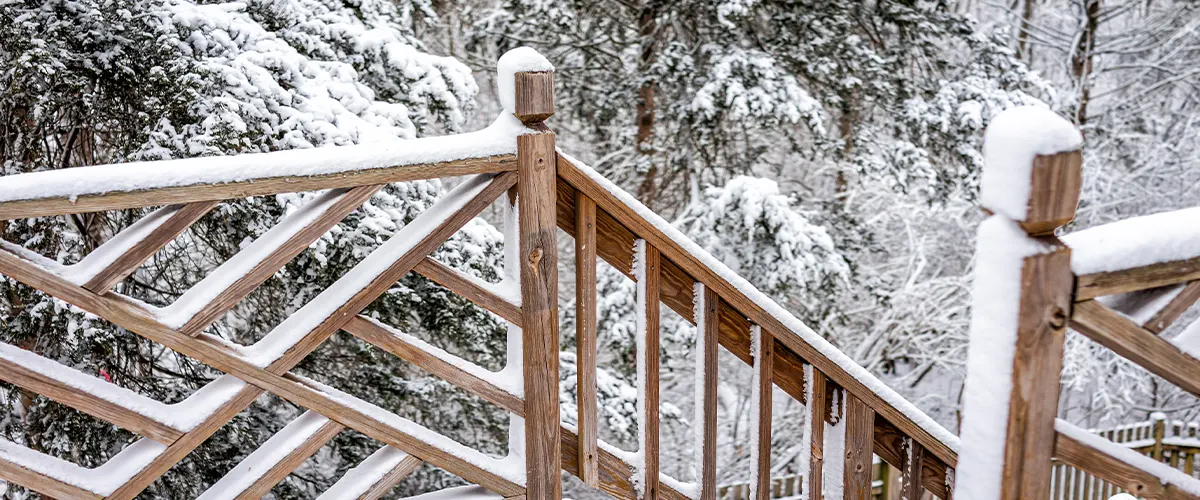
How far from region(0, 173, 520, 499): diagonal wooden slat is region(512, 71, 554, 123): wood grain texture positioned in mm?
126

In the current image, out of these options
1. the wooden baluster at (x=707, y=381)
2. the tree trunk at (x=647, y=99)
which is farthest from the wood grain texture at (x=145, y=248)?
the tree trunk at (x=647, y=99)

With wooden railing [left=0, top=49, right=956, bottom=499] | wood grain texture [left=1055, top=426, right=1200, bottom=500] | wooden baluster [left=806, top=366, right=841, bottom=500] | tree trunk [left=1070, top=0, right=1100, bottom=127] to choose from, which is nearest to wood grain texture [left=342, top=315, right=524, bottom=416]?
wooden railing [left=0, top=49, right=956, bottom=499]

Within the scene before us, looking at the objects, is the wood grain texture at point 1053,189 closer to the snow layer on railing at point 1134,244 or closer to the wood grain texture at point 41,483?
the snow layer on railing at point 1134,244

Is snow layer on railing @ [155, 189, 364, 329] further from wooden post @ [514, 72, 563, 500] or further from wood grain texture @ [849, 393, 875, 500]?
wood grain texture @ [849, 393, 875, 500]

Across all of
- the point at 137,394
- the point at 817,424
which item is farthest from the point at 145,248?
the point at 817,424

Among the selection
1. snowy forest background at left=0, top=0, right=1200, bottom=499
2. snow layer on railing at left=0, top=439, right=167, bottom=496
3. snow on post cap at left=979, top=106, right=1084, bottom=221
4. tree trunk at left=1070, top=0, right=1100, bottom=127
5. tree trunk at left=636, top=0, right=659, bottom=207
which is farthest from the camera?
tree trunk at left=1070, top=0, right=1100, bottom=127

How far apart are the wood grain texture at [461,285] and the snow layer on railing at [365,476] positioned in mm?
368

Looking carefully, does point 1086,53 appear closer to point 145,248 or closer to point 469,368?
point 469,368

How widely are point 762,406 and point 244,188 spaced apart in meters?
1.17

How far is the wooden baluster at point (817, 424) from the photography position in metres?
1.87

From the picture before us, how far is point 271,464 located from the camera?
Answer: 1630 mm

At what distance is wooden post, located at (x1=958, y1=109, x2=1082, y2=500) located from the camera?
1.01m

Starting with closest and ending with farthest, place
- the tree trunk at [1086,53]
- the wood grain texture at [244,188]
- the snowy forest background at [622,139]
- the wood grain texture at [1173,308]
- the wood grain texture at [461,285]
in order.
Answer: the wood grain texture at [1173,308]
the wood grain texture at [244,188]
the wood grain texture at [461,285]
the snowy forest background at [622,139]
the tree trunk at [1086,53]

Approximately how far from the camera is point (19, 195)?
1.29m
